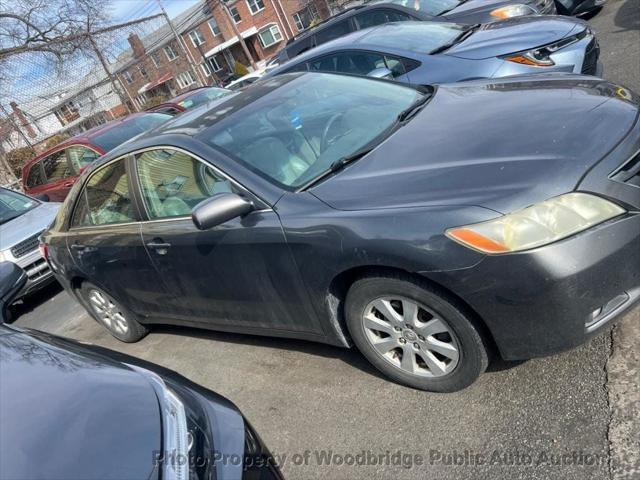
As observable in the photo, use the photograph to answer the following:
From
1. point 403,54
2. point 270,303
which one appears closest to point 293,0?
point 403,54

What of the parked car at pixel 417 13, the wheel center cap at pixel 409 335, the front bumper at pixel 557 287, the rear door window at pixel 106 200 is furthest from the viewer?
the parked car at pixel 417 13

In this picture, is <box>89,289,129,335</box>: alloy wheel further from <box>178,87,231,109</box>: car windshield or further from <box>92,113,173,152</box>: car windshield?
<box>178,87,231,109</box>: car windshield

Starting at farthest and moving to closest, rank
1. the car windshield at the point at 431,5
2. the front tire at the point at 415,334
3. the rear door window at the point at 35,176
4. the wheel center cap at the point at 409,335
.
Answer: the rear door window at the point at 35,176, the car windshield at the point at 431,5, the wheel center cap at the point at 409,335, the front tire at the point at 415,334

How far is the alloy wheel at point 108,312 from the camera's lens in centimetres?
445

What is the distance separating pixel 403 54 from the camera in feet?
18.4

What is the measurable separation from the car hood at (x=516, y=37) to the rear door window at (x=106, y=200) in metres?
3.59

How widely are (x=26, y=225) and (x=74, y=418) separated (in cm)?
624

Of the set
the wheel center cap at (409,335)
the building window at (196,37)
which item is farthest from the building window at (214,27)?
the wheel center cap at (409,335)

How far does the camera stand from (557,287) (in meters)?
2.11

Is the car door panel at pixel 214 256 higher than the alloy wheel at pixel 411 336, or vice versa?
the car door panel at pixel 214 256

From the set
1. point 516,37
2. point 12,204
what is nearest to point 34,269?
point 12,204

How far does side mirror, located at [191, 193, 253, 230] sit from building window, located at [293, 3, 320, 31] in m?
41.4

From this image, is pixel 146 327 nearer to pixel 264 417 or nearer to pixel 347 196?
pixel 264 417

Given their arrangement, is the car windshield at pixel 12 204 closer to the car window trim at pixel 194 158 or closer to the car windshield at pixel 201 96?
the car windshield at pixel 201 96
